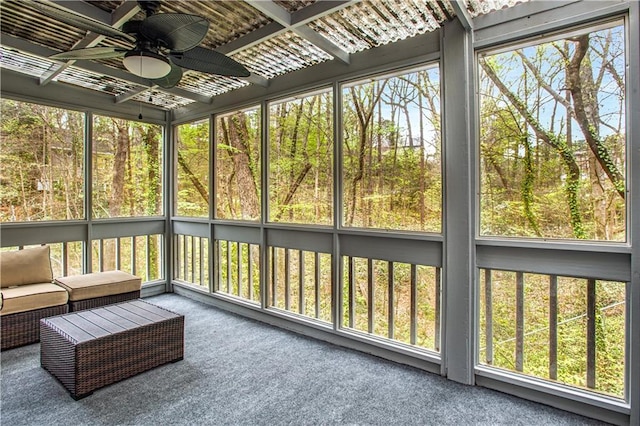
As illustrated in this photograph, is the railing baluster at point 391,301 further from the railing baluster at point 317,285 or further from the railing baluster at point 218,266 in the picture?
the railing baluster at point 218,266

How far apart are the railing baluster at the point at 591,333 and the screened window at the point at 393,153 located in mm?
1183

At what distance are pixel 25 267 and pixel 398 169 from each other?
4398mm

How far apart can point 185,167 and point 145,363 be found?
3.54 m

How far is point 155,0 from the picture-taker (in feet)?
7.00

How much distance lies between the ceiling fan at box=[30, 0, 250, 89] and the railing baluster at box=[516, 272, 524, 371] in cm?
280

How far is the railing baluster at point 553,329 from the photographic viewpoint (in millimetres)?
2662

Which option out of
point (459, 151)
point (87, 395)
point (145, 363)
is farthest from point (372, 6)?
point (87, 395)

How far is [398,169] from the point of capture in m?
3.46

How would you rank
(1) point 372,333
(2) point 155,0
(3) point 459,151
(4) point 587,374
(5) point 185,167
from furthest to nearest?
(5) point 185,167 → (1) point 372,333 → (3) point 459,151 → (4) point 587,374 → (2) point 155,0

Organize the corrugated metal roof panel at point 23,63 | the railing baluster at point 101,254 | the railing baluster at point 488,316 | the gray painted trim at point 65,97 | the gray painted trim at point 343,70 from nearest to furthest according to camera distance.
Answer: the railing baluster at point 488,316, the gray painted trim at point 343,70, the corrugated metal roof panel at point 23,63, the gray painted trim at point 65,97, the railing baluster at point 101,254

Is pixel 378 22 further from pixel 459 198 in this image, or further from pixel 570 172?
A: pixel 570 172

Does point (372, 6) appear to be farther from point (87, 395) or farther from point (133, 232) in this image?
point (133, 232)

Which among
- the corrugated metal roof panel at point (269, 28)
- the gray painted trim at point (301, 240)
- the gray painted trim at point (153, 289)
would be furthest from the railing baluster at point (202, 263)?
the corrugated metal roof panel at point (269, 28)

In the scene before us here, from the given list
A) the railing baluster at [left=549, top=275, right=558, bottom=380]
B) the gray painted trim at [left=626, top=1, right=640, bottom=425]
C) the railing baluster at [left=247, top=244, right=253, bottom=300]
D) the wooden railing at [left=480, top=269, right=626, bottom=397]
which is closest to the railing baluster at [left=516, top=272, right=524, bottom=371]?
the wooden railing at [left=480, top=269, right=626, bottom=397]
